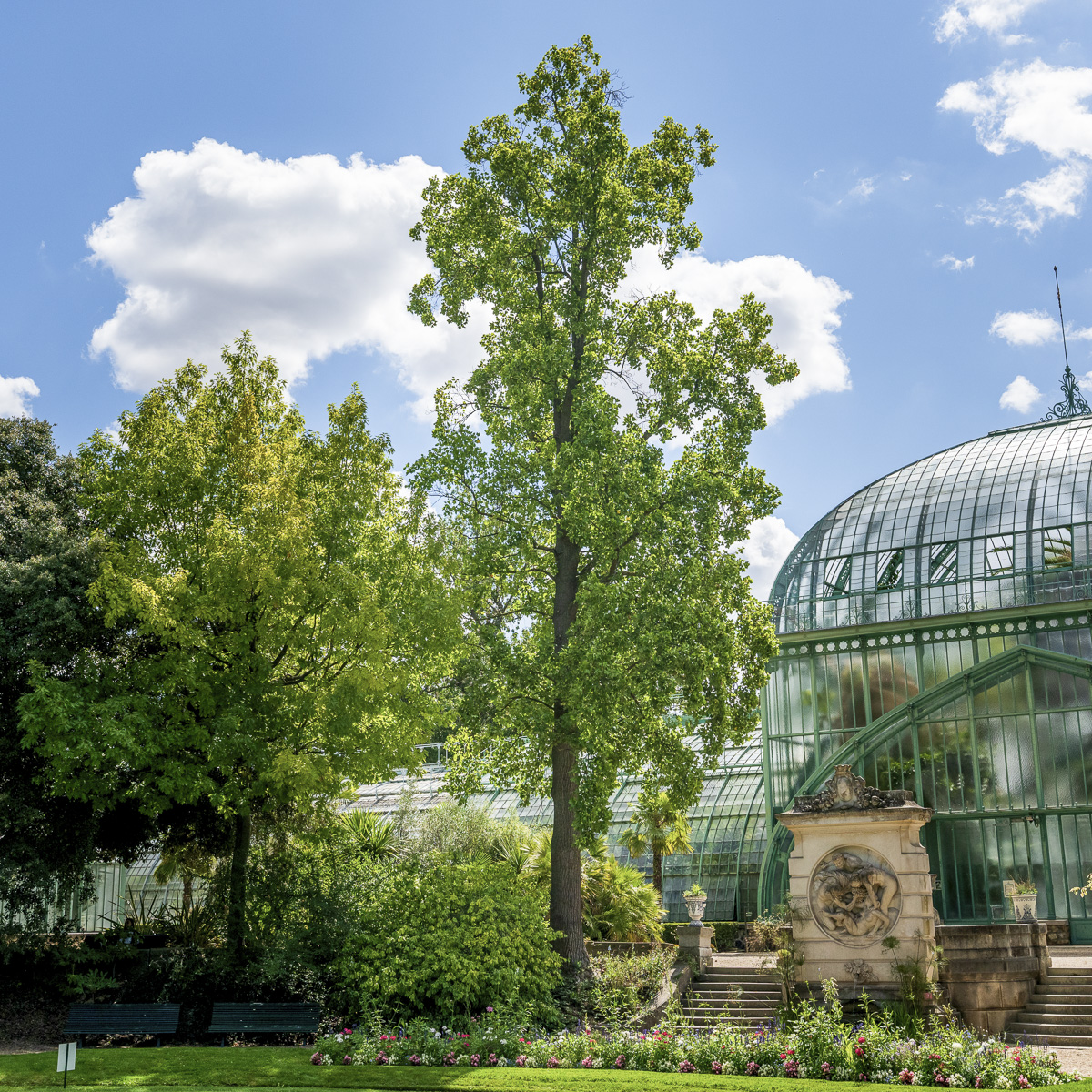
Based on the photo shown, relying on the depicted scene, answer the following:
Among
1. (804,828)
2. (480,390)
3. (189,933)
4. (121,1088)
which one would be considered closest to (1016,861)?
(804,828)

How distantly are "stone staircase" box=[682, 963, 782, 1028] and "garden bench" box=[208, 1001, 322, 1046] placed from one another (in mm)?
5439

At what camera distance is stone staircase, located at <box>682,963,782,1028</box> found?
1684cm

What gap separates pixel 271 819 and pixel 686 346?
1070 cm

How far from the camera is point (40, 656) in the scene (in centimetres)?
1662

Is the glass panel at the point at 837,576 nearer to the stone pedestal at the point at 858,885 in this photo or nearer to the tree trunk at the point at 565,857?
the tree trunk at the point at 565,857

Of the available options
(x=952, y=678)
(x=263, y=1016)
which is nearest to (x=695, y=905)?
(x=263, y=1016)

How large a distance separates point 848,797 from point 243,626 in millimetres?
9037

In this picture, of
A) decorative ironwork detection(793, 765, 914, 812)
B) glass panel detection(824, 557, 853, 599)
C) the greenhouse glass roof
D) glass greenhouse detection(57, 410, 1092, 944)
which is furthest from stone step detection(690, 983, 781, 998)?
glass panel detection(824, 557, 853, 599)

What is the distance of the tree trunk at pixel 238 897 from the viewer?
1680 centimetres

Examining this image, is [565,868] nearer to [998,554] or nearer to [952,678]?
[952,678]

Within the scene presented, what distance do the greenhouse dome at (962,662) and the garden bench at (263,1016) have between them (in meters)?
17.2

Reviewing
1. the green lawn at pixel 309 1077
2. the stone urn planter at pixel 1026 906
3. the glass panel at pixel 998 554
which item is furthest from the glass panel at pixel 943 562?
the green lawn at pixel 309 1077

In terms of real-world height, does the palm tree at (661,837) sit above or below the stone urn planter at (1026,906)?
above

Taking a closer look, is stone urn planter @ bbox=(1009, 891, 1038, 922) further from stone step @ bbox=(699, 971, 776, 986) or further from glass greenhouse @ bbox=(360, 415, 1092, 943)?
glass greenhouse @ bbox=(360, 415, 1092, 943)
